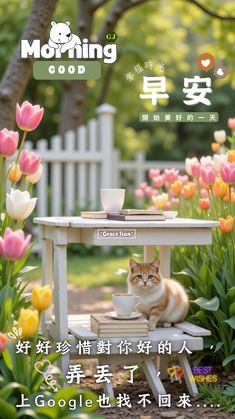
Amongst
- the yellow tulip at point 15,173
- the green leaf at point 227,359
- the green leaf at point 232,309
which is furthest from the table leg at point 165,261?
the yellow tulip at point 15,173

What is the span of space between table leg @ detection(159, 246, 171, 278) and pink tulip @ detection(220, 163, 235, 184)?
1.94 ft

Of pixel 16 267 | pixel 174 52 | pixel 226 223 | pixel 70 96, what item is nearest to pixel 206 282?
pixel 226 223

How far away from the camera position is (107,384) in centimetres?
347

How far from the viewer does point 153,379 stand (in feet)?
11.6

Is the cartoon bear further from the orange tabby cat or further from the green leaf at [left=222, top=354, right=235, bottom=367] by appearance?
the green leaf at [left=222, top=354, right=235, bottom=367]

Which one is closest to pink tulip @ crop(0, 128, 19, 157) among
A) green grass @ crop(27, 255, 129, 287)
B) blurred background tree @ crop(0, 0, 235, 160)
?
blurred background tree @ crop(0, 0, 235, 160)

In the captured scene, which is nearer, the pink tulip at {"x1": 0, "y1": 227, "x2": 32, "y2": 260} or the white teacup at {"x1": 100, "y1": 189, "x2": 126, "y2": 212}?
the pink tulip at {"x1": 0, "y1": 227, "x2": 32, "y2": 260}

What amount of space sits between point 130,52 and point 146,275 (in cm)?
1072

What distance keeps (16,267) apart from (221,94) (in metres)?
22.2

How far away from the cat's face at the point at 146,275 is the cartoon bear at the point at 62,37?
1056mm

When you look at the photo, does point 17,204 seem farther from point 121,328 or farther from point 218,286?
point 218,286

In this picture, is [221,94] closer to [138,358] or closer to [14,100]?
[14,100]

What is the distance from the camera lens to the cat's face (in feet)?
12.2

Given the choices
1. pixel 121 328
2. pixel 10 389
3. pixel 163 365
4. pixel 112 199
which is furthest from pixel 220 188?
pixel 10 389
